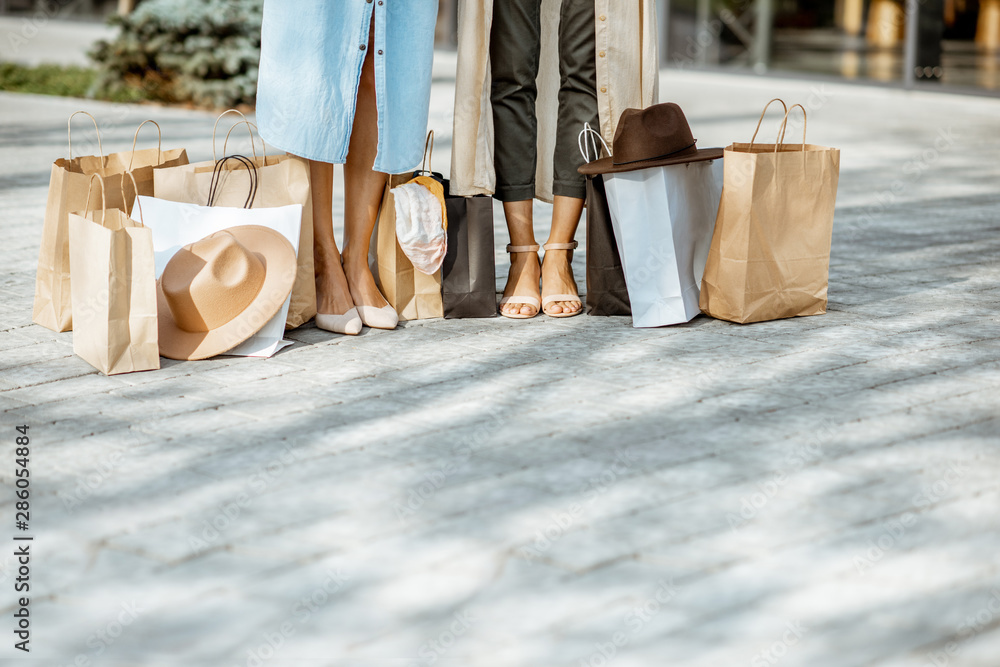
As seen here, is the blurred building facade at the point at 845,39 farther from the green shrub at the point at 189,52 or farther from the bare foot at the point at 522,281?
the bare foot at the point at 522,281

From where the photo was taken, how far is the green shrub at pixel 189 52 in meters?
9.46

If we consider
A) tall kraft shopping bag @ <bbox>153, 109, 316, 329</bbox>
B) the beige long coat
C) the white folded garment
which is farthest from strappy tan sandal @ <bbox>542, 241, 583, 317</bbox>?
tall kraft shopping bag @ <bbox>153, 109, 316, 329</bbox>

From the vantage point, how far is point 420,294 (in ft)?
12.1

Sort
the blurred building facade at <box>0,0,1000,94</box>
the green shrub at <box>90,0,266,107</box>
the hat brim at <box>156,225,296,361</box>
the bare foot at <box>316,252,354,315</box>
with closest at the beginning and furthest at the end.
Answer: the hat brim at <box>156,225,296,361</box> → the bare foot at <box>316,252,354,315</box> → the green shrub at <box>90,0,266,107</box> → the blurred building facade at <box>0,0,1000,94</box>

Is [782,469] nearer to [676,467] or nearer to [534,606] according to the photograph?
[676,467]

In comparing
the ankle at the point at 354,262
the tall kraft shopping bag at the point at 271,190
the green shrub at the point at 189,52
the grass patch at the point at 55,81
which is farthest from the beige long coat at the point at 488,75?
the grass patch at the point at 55,81

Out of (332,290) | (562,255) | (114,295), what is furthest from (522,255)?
(114,295)

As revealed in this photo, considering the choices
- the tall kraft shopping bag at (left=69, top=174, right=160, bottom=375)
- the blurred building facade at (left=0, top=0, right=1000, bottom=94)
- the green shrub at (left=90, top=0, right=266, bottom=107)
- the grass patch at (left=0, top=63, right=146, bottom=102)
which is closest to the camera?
the tall kraft shopping bag at (left=69, top=174, right=160, bottom=375)

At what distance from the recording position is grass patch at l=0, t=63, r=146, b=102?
10109mm

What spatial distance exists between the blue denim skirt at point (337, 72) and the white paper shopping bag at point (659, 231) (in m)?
0.69

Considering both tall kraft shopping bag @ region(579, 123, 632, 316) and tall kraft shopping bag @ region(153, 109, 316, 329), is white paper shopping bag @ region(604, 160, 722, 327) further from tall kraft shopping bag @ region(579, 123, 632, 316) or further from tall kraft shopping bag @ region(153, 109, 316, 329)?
tall kraft shopping bag @ region(153, 109, 316, 329)

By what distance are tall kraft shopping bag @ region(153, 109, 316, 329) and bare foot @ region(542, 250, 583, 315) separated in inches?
30.9

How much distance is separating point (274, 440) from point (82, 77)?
33.1ft

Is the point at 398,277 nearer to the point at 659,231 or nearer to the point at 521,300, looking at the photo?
the point at 521,300
